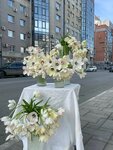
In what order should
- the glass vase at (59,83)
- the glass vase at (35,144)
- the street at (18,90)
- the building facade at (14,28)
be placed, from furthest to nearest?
the building facade at (14,28)
the street at (18,90)
the glass vase at (59,83)
the glass vase at (35,144)

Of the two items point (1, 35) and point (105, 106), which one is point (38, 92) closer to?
point (105, 106)

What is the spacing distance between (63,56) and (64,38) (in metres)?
0.36

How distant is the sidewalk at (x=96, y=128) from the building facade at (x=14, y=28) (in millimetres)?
29451

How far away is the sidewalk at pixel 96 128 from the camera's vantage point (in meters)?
4.00

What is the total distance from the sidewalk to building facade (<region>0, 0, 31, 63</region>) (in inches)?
1159

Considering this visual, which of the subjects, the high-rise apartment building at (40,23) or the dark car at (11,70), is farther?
the high-rise apartment building at (40,23)

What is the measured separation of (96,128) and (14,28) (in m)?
34.9

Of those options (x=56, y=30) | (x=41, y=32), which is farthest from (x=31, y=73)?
(x=56, y=30)

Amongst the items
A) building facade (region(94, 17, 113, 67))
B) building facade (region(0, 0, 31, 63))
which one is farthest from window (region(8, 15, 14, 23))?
building facade (region(94, 17, 113, 67))

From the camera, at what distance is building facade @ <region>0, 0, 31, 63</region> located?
3531 cm

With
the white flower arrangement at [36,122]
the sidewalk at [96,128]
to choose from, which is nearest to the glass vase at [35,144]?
the white flower arrangement at [36,122]

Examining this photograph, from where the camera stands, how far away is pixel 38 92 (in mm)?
3434

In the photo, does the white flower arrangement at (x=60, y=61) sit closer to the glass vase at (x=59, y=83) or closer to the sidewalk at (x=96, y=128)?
the glass vase at (x=59, y=83)

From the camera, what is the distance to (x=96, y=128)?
16.3ft
